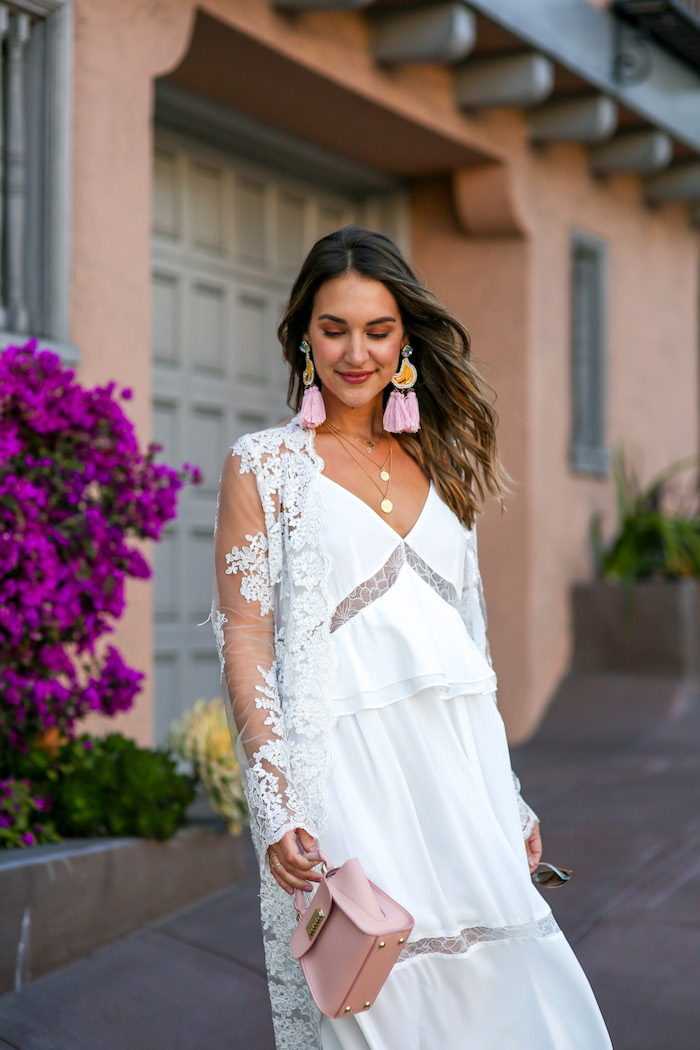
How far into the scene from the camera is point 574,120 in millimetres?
7227

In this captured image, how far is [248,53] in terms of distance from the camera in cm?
548

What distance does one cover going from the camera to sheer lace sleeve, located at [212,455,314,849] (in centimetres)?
222

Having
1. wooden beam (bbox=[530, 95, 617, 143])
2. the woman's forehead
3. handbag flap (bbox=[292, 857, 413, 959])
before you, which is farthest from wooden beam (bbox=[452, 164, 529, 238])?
handbag flap (bbox=[292, 857, 413, 959])

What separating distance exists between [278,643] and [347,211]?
564 centimetres

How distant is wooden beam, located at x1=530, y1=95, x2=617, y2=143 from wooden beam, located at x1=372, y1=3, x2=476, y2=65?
1.32 metres

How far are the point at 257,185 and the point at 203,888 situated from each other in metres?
4.10

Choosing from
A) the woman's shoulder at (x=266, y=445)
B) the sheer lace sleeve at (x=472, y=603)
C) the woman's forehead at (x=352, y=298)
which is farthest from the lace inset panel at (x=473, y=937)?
the woman's forehead at (x=352, y=298)

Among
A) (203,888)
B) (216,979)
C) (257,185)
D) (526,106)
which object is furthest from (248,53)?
(216,979)

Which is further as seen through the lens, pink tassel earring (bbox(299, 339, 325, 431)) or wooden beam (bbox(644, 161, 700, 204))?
wooden beam (bbox(644, 161, 700, 204))

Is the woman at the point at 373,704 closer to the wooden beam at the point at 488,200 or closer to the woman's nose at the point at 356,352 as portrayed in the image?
the woman's nose at the point at 356,352

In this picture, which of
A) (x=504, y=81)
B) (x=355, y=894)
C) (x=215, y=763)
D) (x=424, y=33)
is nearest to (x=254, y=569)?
(x=355, y=894)

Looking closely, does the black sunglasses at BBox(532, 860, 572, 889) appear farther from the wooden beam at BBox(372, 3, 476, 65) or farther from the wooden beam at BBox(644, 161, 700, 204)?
the wooden beam at BBox(644, 161, 700, 204)

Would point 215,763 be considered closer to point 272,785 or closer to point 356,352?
point 272,785

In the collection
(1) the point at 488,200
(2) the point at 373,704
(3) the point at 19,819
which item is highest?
(1) the point at 488,200
